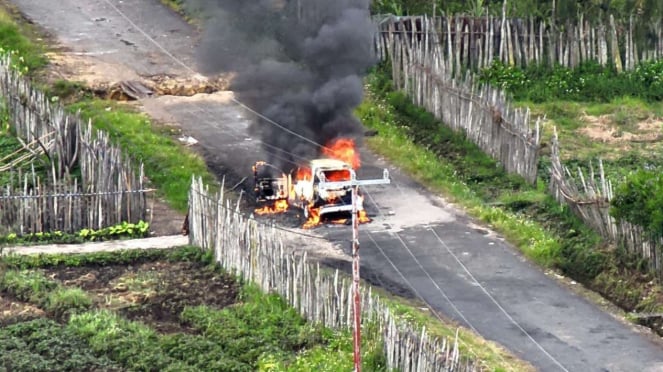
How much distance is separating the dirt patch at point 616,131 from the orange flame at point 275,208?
8.04 metres

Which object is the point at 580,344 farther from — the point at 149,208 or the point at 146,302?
the point at 149,208

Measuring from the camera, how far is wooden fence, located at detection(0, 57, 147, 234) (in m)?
31.9

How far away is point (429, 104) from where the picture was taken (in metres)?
38.9

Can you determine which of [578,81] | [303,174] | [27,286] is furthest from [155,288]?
[578,81]

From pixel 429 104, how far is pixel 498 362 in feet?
48.3

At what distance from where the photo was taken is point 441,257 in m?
30.5

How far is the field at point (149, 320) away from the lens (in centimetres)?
2533

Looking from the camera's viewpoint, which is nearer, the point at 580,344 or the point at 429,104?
the point at 580,344

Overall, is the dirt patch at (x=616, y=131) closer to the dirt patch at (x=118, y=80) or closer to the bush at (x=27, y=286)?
the dirt patch at (x=118, y=80)

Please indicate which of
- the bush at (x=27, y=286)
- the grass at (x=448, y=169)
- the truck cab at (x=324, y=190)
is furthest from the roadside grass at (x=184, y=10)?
the bush at (x=27, y=286)

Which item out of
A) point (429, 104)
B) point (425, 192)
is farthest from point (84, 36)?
point (425, 192)

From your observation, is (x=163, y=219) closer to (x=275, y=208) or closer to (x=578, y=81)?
(x=275, y=208)

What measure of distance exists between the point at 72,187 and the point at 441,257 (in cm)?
762

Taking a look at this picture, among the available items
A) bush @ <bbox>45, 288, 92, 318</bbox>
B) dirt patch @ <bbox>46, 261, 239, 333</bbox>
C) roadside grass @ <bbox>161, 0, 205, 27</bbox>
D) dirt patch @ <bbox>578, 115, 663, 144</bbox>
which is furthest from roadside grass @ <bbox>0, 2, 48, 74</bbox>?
dirt patch @ <bbox>578, 115, 663, 144</bbox>
